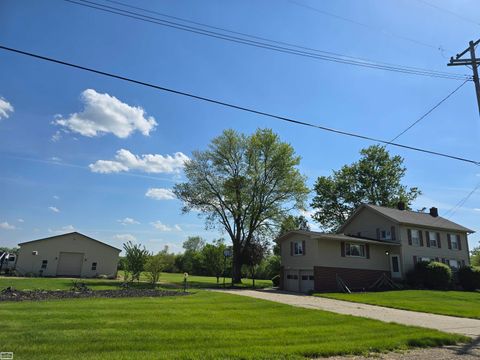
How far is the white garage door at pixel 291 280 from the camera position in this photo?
1147 inches

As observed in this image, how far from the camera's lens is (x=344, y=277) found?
2770cm

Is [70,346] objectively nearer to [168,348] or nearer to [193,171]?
[168,348]

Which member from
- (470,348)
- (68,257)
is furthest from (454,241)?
(68,257)

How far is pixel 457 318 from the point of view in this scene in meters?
14.2

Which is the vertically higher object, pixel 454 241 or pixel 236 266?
pixel 454 241

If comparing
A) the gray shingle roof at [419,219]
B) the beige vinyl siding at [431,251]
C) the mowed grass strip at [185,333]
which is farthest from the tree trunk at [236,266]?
the mowed grass strip at [185,333]

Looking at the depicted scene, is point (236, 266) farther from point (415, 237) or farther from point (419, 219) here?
→ point (419, 219)

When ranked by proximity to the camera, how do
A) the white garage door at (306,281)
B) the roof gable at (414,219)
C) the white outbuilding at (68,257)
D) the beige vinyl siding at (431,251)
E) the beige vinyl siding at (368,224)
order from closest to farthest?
the white garage door at (306,281) < the beige vinyl siding at (431,251) < the roof gable at (414,219) < the beige vinyl siding at (368,224) < the white outbuilding at (68,257)

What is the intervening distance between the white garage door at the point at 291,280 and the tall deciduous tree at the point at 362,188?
962 inches

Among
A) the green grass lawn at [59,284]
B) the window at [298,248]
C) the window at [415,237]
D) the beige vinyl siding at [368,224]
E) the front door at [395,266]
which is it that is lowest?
the green grass lawn at [59,284]

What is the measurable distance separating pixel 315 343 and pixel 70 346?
5.33 meters

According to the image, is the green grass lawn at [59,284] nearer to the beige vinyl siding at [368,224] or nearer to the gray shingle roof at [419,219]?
the beige vinyl siding at [368,224]

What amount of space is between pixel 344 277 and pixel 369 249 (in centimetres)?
418

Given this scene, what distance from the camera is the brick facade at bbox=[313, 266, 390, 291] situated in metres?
26.6
